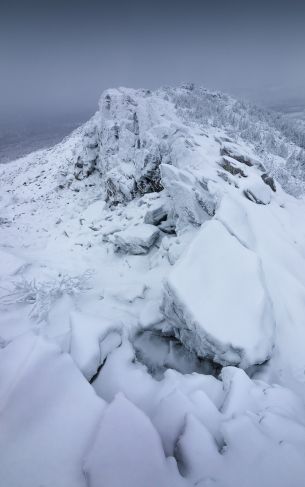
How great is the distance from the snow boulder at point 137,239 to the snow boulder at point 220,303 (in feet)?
10.9

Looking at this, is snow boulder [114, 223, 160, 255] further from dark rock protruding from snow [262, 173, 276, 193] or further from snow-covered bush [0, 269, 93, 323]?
dark rock protruding from snow [262, 173, 276, 193]

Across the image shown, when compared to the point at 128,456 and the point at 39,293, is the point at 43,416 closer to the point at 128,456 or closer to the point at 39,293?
the point at 128,456

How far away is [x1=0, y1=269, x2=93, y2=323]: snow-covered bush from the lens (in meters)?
6.43

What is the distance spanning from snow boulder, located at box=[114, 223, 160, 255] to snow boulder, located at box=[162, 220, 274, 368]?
3.31 m

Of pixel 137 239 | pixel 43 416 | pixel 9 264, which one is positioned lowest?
pixel 9 264

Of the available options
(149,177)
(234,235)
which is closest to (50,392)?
(234,235)

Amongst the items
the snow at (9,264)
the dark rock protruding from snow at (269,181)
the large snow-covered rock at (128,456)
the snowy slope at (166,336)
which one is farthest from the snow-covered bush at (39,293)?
the dark rock protruding from snow at (269,181)

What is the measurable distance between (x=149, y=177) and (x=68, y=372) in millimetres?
10046

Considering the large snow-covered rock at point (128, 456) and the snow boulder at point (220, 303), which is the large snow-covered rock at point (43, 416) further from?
the snow boulder at point (220, 303)

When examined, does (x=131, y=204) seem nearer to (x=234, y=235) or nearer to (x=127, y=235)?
(x=127, y=235)

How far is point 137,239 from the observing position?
9.52 meters

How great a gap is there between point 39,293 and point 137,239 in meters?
3.81

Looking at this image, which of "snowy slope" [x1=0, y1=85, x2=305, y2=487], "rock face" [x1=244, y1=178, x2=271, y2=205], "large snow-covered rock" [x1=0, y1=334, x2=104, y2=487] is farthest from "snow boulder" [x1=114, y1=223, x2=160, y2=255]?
"large snow-covered rock" [x1=0, y1=334, x2=104, y2=487]

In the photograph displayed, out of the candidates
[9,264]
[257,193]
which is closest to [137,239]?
[9,264]
